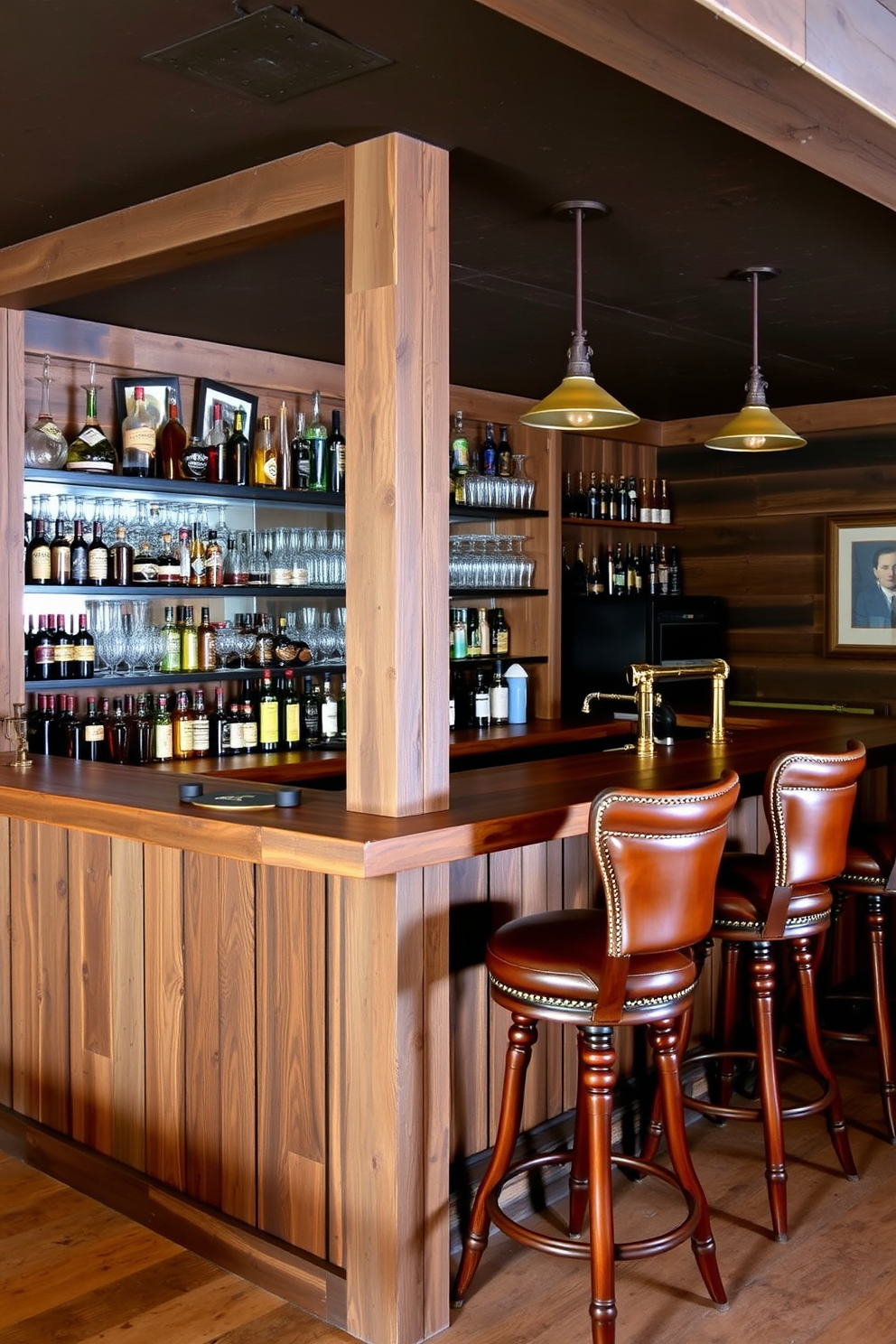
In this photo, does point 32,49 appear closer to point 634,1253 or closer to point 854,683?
point 634,1253

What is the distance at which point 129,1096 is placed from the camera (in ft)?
9.88

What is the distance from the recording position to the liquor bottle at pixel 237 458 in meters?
4.57

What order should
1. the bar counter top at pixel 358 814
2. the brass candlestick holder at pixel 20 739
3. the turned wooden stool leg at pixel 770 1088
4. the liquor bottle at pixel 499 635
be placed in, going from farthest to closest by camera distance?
the liquor bottle at pixel 499 635 < the brass candlestick holder at pixel 20 739 < the turned wooden stool leg at pixel 770 1088 < the bar counter top at pixel 358 814

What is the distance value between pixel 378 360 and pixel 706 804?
109cm

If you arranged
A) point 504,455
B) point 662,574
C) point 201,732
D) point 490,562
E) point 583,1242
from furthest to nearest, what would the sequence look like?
point 662,574
point 504,455
point 490,562
point 201,732
point 583,1242

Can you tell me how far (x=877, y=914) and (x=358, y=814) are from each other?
1.66 m

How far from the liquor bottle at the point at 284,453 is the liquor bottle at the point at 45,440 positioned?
834 millimetres

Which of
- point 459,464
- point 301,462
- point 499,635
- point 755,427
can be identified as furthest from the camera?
point 499,635

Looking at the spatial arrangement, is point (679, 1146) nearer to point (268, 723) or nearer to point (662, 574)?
point (268, 723)

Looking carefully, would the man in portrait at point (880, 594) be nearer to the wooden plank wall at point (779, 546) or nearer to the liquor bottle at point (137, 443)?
the wooden plank wall at point (779, 546)

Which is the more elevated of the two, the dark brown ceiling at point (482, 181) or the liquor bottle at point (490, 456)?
the dark brown ceiling at point (482, 181)

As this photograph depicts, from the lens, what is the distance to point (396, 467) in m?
2.56

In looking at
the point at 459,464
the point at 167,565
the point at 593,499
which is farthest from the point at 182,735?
the point at 593,499

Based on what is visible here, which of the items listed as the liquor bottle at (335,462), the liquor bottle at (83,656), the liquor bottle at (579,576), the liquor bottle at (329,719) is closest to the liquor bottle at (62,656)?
the liquor bottle at (83,656)
